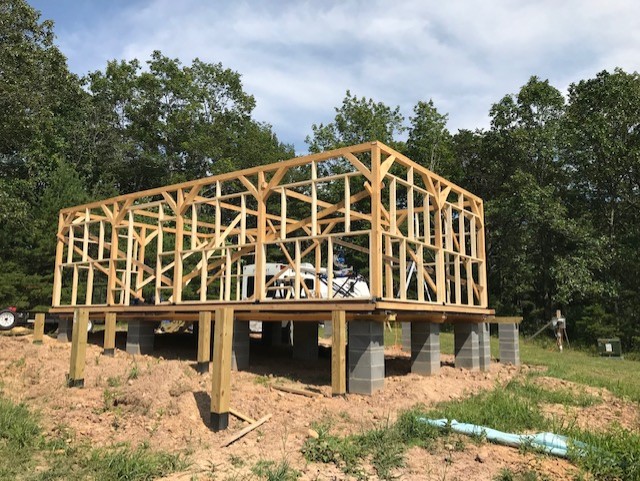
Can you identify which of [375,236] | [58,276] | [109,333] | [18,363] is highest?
[375,236]

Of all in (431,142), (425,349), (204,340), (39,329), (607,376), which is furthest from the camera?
(431,142)

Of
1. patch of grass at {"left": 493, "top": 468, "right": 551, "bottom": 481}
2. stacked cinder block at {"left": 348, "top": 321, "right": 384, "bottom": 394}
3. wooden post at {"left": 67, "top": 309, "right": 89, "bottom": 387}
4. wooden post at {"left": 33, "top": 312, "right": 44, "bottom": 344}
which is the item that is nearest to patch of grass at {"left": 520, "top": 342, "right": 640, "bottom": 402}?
stacked cinder block at {"left": 348, "top": 321, "right": 384, "bottom": 394}

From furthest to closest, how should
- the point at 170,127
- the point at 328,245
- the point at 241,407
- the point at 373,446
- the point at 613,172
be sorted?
the point at 170,127 → the point at 613,172 → the point at 328,245 → the point at 241,407 → the point at 373,446

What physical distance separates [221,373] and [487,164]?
957 inches

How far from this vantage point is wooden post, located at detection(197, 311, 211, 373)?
32.3 feet

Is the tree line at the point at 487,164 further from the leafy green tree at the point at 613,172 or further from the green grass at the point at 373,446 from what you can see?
the green grass at the point at 373,446

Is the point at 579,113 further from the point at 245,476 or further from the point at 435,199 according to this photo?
the point at 245,476

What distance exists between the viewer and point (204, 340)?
390 inches

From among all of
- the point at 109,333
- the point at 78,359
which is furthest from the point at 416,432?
the point at 109,333

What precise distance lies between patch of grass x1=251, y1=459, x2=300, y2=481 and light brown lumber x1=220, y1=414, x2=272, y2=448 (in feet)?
2.96

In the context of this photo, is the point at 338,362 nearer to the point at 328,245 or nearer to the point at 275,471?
the point at 328,245

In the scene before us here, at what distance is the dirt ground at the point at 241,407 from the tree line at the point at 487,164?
39.5 ft

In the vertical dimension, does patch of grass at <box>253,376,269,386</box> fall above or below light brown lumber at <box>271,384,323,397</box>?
above

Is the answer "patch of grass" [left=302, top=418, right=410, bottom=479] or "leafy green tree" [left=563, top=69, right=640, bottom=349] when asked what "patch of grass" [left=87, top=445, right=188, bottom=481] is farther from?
"leafy green tree" [left=563, top=69, right=640, bottom=349]
